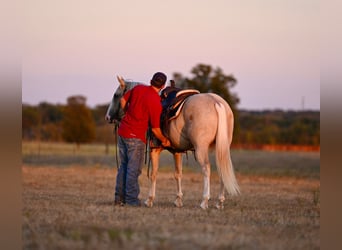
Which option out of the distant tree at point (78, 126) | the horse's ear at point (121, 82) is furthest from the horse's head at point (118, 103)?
the distant tree at point (78, 126)

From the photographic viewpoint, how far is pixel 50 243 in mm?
7230

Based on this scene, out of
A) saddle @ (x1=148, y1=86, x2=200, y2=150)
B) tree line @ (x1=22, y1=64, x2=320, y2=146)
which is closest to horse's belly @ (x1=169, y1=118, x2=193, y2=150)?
saddle @ (x1=148, y1=86, x2=200, y2=150)

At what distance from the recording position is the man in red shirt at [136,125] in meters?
12.0

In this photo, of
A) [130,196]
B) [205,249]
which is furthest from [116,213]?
[205,249]

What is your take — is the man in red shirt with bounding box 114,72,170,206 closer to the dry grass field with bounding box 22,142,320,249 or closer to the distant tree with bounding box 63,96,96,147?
the dry grass field with bounding box 22,142,320,249

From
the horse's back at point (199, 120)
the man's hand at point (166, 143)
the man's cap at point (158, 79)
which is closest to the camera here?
the horse's back at point (199, 120)

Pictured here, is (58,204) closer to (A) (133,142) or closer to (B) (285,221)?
(A) (133,142)

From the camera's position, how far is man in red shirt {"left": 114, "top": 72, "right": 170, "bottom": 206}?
471 inches

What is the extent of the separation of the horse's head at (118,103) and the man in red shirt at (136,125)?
2.44 ft

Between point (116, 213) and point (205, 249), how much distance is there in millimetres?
3458

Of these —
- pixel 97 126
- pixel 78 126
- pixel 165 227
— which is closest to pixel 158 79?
pixel 165 227

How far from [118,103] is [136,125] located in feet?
3.83

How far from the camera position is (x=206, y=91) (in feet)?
174

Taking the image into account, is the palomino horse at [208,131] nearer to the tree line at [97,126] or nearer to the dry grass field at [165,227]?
the dry grass field at [165,227]
